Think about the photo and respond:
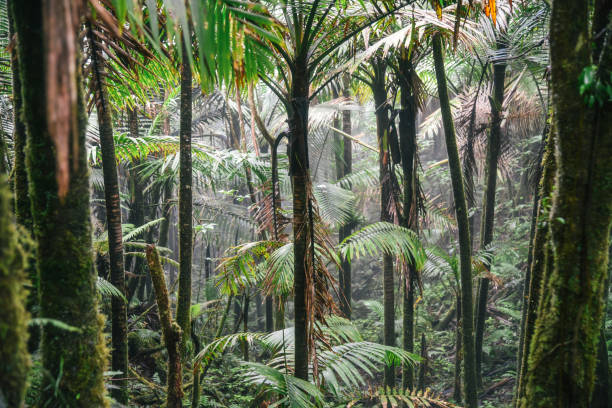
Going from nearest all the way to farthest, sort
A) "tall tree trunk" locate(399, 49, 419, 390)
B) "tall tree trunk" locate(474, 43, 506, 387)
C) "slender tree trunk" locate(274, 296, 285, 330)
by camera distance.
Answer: "slender tree trunk" locate(274, 296, 285, 330), "tall tree trunk" locate(399, 49, 419, 390), "tall tree trunk" locate(474, 43, 506, 387)

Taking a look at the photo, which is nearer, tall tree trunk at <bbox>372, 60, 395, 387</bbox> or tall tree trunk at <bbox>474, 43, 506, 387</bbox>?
tall tree trunk at <bbox>372, 60, 395, 387</bbox>

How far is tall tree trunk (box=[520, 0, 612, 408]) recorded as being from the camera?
1397 millimetres

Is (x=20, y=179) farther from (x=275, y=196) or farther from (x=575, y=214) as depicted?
(x=575, y=214)

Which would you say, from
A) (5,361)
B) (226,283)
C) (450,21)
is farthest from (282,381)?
(450,21)

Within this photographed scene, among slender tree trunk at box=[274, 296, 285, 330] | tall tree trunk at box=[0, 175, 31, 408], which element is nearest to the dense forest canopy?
tall tree trunk at box=[0, 175, 31, 408]

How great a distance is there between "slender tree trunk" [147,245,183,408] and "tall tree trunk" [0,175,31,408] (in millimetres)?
921

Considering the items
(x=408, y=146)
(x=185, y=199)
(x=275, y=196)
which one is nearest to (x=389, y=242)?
(x=408, y=146)

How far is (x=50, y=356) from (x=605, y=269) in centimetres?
206

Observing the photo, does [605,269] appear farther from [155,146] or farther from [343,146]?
[343,146]

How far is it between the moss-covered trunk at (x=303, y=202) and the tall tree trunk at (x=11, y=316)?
1.50 meters

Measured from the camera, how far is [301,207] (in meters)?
2.34

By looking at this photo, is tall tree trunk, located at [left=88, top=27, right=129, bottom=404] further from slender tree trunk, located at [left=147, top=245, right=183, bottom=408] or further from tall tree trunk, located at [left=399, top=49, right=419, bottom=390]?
tall tree trunk, located at [left=399, top=49, right=419, bottom=390]

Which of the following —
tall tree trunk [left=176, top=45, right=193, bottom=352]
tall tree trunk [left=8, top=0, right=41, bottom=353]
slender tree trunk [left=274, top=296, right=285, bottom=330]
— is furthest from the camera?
slender tree trunk [left=274, top=296, right=285, bottom=330]

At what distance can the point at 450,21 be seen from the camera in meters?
2.90
